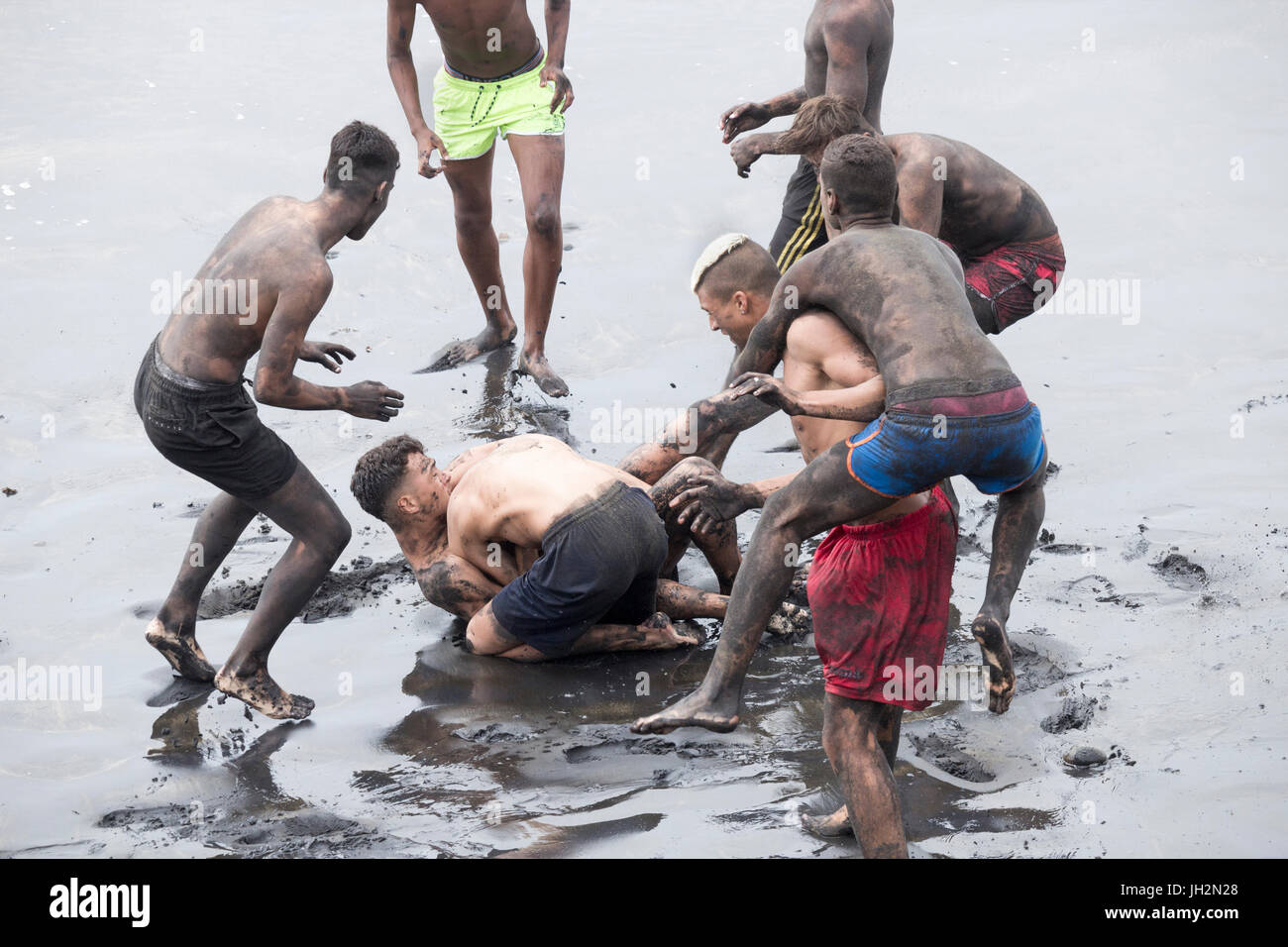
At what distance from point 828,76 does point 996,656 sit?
2.85 meters

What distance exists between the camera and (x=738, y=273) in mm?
4344

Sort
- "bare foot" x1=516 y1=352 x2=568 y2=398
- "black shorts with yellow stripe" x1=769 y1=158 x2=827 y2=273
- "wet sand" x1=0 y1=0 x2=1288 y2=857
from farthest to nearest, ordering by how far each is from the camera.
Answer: "bare foot" x1=516 y1=352 x2=568 y2=398 → "black shorts with yellow stripe" x1=769 y1=158 x2=827 y2=273 → "wet sand" x1=0 y1=0 x2=1288 y2=857

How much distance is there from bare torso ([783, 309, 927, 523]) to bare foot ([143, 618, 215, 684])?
2.14 m

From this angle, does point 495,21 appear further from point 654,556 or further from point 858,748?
point 858,748

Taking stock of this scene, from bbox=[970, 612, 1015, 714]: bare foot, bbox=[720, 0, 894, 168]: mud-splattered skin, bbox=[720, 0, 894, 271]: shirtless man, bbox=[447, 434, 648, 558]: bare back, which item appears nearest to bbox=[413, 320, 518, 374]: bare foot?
bbox=[720, 0, 894, 271]: shirtless man

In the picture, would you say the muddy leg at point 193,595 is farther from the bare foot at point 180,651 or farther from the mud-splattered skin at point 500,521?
the mud-splattered skin at point 500,521

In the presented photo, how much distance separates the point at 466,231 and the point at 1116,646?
380 centimetres

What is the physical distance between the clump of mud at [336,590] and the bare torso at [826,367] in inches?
80.5

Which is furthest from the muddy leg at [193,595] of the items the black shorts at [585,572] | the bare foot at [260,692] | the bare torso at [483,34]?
the bare torso at [483,34]

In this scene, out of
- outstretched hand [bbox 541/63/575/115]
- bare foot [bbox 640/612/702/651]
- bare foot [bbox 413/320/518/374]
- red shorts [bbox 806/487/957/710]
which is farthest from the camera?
bare foot [bbox 413/320/518/374]

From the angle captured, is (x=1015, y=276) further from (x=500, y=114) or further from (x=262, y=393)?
(x=262, y=393)

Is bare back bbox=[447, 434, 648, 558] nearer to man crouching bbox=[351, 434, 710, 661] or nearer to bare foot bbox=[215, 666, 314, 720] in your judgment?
man crouching bbox=[351, 434, 710, 661]

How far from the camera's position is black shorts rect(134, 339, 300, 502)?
401 cm
